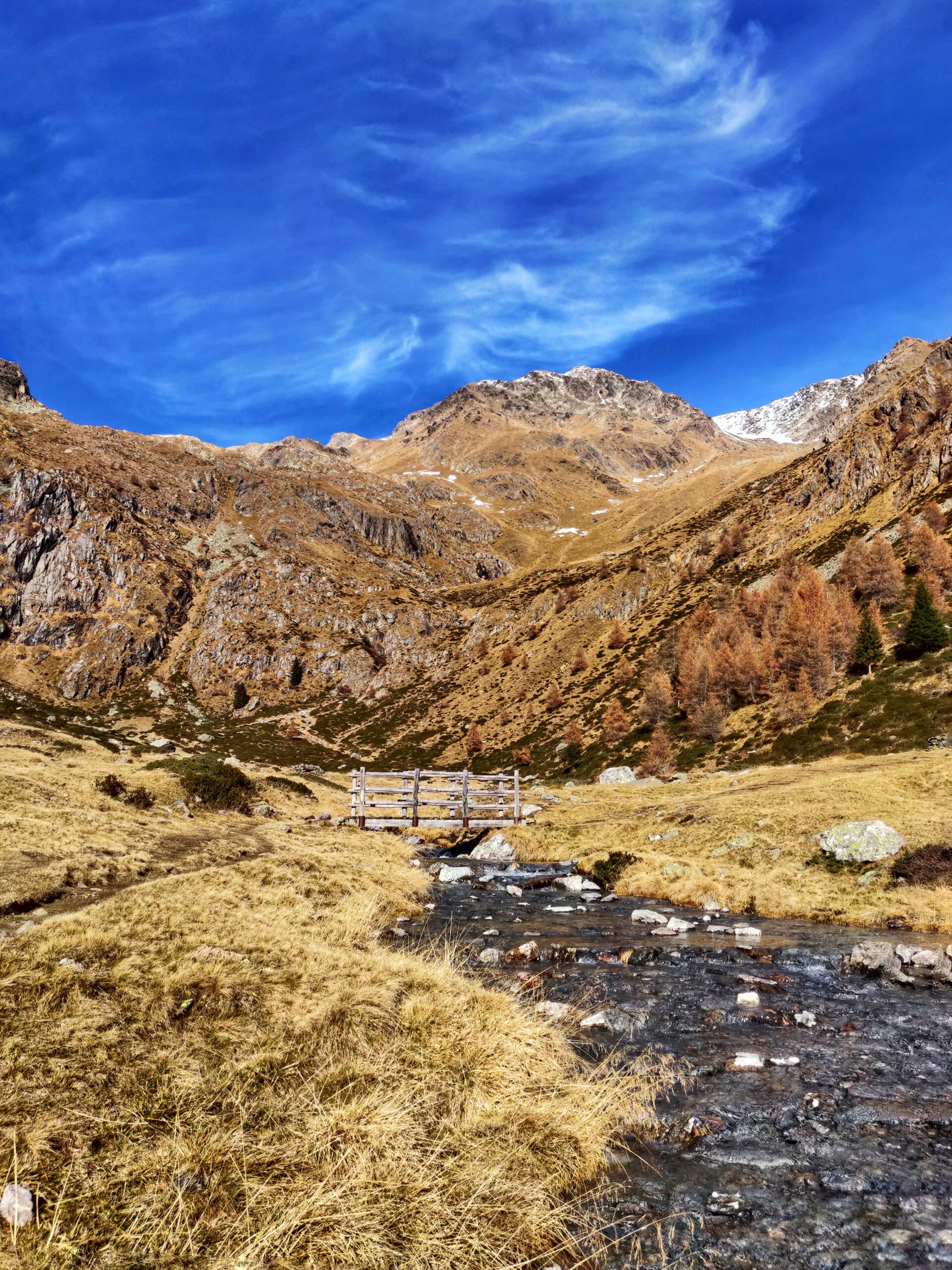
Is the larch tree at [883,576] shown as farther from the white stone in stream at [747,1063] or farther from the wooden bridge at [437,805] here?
the white stone in stream at [747,1063]

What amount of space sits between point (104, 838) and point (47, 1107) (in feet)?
55.6

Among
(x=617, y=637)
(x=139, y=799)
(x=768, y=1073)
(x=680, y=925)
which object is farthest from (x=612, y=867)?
(x=617, y=637)

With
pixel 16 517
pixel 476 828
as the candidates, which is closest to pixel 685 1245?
pixel 476 828

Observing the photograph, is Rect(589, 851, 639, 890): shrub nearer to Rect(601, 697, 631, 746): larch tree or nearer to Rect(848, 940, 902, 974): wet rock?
Rect(848, 940, 902, 974): wet rock

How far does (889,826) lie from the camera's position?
72.6ft

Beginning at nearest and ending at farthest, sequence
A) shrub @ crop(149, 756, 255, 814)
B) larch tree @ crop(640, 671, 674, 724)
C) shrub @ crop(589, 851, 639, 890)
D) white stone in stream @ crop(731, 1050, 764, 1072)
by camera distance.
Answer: white stone in stream @ crop(731, 1050, 764, 1072) < shrub @ crop(589, 851, 639, 890) < shrub @ crop(149, 756, 255, 814) < larch tree @ crop(640, 671, 674, 724)

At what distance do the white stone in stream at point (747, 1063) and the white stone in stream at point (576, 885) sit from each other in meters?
16.3

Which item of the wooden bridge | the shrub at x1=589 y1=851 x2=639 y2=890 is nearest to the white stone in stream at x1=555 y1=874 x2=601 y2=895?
the shrub at x1=589 y1=851 x2=639 y2=890

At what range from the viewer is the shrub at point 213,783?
1335 inches

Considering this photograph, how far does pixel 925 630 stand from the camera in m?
54.6

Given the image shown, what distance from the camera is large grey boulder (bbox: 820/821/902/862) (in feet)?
69.6

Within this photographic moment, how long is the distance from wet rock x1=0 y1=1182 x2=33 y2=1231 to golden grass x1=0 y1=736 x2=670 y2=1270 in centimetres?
12

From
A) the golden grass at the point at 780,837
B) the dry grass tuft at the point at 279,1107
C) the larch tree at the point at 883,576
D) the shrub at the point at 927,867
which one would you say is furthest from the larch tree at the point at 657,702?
the dry grass tuft at the point at 279,1107

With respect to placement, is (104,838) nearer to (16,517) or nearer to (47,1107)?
(47,1107)
